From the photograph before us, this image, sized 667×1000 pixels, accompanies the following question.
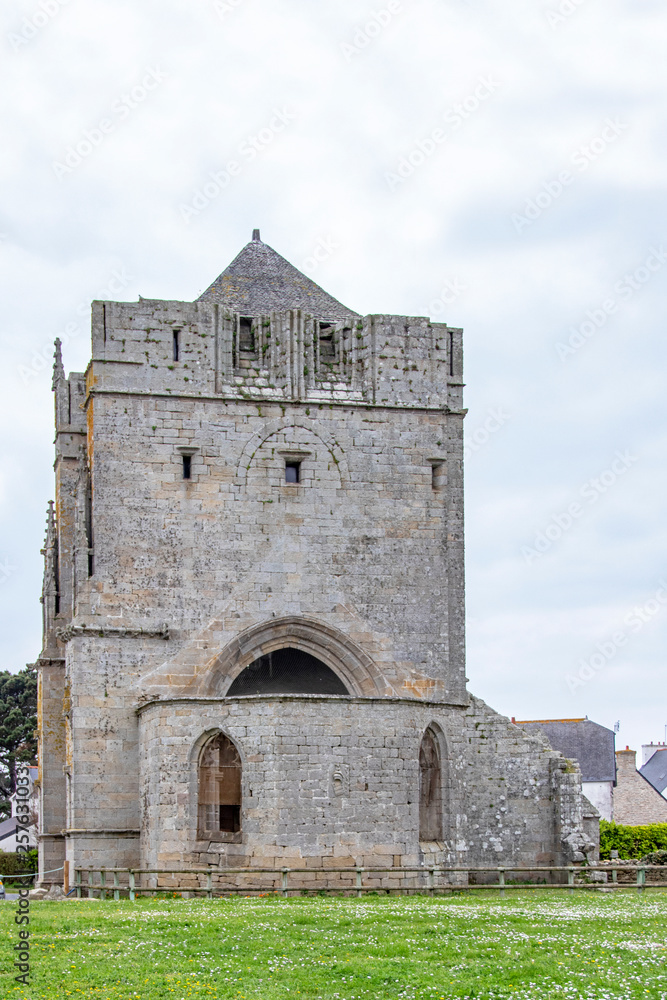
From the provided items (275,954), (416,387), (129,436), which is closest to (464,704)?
(416,387)

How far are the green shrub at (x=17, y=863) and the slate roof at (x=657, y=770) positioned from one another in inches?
1052

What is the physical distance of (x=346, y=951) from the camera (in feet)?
53.1

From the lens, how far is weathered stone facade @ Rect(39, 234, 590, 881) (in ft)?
86.6

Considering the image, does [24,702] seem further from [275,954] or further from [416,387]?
[275,954]

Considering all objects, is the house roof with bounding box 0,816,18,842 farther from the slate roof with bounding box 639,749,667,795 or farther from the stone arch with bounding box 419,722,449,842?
the stone arch with bounding box 419,722,449,842

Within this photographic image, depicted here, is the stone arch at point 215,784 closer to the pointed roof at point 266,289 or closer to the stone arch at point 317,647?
the stone arch at point 317,647

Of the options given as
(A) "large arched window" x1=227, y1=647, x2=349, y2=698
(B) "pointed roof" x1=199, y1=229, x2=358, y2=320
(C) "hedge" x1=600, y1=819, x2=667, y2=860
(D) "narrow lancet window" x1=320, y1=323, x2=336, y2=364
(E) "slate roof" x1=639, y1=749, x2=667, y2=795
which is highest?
(B) "pointed roof" x1=199, y1=229, x2=358, y2=320

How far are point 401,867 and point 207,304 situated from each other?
12248 millimetres

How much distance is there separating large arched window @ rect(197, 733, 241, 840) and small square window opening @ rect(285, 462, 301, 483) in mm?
6025

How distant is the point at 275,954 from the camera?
52.5 ft

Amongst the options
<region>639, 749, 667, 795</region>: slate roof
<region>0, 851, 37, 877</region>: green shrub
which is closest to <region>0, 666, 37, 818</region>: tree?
<region>0, 851, 37, 877</region>: green shrub

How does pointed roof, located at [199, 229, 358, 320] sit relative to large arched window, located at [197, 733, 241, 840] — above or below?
above

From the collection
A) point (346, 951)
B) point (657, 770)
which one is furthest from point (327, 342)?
point (657, 770)

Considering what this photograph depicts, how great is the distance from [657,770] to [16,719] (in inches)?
1126
